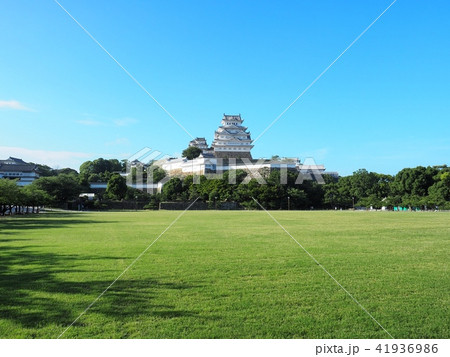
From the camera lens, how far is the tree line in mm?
58438

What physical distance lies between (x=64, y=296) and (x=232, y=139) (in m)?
78.3

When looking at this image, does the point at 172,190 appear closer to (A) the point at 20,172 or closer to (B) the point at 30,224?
(A) the point at 20,172

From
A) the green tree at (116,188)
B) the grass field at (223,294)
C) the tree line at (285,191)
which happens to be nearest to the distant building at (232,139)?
the tree line at (285,191)

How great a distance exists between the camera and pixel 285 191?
62281mm

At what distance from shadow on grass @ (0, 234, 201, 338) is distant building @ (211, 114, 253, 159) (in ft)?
245

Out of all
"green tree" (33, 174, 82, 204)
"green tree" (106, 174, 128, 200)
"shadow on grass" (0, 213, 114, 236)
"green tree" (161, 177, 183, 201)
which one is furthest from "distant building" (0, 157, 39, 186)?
"shadow on grass" (0, 213, 114, 236)

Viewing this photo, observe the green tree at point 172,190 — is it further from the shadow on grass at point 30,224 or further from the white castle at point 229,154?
the shadow on grass at point 30,224

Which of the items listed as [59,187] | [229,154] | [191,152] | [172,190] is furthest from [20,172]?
[229,154]

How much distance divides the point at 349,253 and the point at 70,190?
51985 millimetres

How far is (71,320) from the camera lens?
4480mm

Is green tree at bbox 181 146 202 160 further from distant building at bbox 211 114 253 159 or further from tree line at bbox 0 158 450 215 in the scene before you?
tree line at bbox 0 158 450 215

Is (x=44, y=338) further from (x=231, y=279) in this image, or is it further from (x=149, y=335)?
(x=231, y=279)

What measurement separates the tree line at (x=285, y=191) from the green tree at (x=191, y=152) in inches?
718

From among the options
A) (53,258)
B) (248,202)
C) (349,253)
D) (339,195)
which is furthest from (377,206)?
(53,258)
